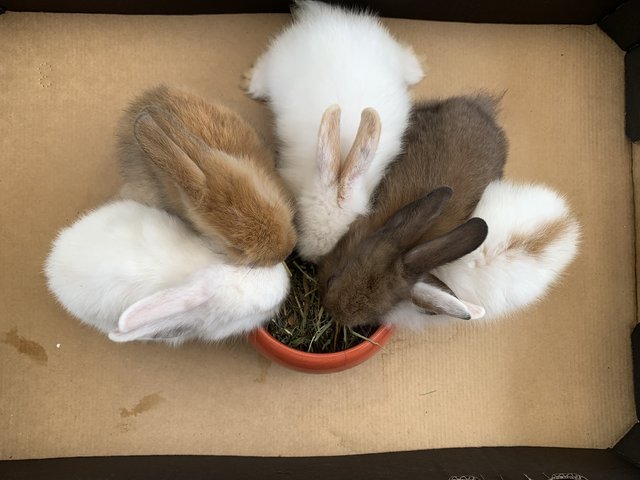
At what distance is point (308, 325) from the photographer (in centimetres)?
174

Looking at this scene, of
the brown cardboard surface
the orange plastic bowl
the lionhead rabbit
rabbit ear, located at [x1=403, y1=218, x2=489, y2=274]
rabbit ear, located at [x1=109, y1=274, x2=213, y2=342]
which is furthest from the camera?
the brown cardboard surface

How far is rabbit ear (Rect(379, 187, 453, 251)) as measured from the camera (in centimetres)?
142

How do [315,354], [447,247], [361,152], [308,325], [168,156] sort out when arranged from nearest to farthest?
[168,156], [447,247], [361,152], [315,354], [308,325]

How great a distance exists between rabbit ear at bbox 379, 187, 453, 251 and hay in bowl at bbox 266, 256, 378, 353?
13.4 inches

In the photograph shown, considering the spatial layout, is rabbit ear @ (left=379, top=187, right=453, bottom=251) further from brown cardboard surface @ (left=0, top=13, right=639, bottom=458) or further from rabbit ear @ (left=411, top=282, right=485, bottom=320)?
brown cardboard surface @ (left=0, top=13, right=639, bottom=458)

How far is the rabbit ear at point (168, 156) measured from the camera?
4.03ft

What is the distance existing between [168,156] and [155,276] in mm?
337

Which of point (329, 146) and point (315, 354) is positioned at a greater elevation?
point (329, 146)

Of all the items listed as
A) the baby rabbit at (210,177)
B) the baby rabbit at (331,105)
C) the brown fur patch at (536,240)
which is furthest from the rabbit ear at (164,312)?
the brown fur patch at (536,240)

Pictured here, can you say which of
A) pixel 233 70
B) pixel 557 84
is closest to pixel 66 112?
pixel 233 70

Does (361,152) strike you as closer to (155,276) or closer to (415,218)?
(415,218)

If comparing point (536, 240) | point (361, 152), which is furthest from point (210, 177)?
point (536, 240)

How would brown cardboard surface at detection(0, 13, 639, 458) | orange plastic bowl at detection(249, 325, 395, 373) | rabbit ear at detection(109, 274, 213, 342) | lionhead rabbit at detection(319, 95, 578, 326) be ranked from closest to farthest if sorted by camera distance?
rabbit ear at detection(109, 274, 213, 342), lionhead rabbit at detection(319, 95, 578, 326), orange plastic bowl at detection(249, 325, 395, 373), brown cardboard surface at detection(0, 13, 639, 458)

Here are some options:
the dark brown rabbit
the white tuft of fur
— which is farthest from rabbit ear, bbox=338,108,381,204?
the white tuft of fur
